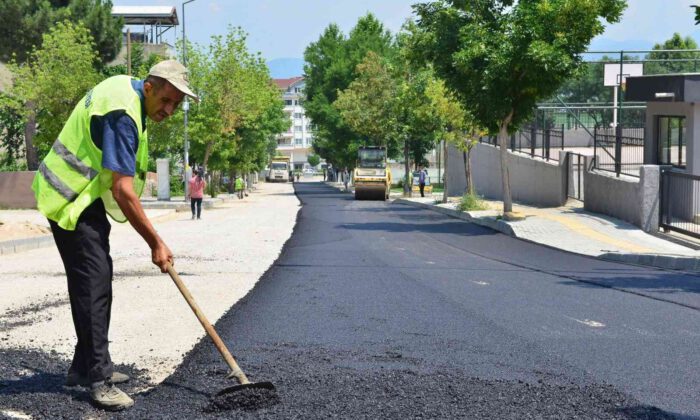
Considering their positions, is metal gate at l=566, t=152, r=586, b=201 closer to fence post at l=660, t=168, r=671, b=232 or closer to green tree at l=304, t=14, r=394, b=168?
fence post at l=660, t=168, r=671, b=232

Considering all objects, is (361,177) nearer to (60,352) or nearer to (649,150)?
(649,150)

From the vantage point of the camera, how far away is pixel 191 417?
5395mm

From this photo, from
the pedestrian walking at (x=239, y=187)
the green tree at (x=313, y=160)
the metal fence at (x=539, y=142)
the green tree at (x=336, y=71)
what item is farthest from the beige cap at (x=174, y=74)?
the green tree at (x=313, y=160)

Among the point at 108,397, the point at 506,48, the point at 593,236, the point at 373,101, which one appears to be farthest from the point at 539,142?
the point at 108,397

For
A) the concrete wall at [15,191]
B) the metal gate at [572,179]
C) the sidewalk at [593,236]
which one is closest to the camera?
the sidewalk at [593,236]

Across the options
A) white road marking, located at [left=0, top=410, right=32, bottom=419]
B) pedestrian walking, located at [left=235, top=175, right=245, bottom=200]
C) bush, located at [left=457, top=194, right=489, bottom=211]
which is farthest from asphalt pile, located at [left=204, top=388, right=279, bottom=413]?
pedestrian walking, located at [left=235, top=175, right=245, bottom=200]

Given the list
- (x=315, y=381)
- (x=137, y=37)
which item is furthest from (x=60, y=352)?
(x=137, y=37)

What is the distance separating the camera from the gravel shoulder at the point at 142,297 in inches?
295

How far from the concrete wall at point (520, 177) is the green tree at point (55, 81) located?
55.5ft

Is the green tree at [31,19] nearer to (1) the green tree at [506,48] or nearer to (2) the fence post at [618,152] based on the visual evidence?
(1) the green tree at [506,48]

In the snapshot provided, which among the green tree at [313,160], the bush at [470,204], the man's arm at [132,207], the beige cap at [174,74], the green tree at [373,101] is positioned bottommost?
the green tree at [313,160]

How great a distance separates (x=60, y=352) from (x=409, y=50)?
22.1 metres

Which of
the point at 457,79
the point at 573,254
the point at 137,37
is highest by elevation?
the point at 137,37

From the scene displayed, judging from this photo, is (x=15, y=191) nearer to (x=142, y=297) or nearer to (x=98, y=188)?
(x=142, y=297)
